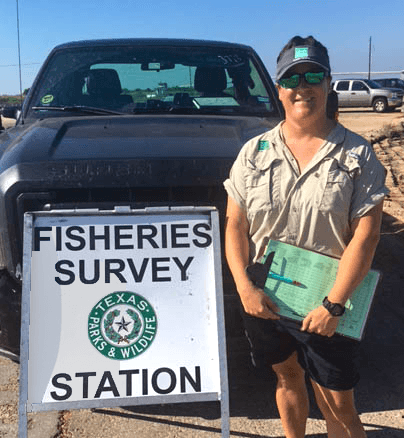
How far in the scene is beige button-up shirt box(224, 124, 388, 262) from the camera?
7.90 feet

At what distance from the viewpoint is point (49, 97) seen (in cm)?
441

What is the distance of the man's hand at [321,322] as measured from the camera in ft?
7.98

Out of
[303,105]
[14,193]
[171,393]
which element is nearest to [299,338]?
[171,393]

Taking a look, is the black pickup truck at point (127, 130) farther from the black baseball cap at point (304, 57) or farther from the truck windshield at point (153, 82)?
the black baseball cap at point (304, 57)

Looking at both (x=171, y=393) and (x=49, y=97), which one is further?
(x=49, y=97)

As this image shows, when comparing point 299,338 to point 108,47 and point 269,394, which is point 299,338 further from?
point 108,47

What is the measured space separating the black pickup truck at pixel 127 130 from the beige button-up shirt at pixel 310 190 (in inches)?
23.2

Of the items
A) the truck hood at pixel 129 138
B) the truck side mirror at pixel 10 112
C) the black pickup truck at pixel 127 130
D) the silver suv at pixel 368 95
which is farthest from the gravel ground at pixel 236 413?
the silver suv at pixel 368 95

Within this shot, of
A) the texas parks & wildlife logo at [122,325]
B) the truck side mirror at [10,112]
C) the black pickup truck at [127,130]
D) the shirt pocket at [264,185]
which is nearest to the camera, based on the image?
the shirt pocket at [264,185]

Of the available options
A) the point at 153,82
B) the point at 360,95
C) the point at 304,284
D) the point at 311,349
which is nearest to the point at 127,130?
the point at 153,82

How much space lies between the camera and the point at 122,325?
265 centimetres

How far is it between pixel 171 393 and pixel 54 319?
556 millimetres

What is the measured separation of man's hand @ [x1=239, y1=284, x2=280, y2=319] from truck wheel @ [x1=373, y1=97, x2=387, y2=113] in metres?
28.2

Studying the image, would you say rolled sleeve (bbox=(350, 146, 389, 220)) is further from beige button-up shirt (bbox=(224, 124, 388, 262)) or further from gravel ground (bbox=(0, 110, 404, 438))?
gravel ground (bbox=(0, 110, 404, 438))
